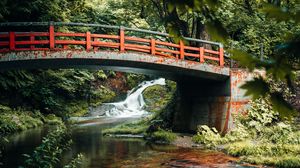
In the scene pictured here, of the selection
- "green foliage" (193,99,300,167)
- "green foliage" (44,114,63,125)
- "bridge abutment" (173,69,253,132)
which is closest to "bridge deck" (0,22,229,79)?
"bridge abutment" (173,69,253,132)

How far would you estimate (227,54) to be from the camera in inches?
612

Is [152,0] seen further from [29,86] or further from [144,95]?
[144,95]

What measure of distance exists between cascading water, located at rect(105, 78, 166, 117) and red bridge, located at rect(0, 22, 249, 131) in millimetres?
13758

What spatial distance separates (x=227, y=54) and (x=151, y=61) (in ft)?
11.5

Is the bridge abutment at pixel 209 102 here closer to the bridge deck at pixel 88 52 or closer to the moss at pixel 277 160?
the bridge deck at pixel 88 52

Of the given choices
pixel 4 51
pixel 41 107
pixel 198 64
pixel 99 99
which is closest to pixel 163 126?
pixel 198 64

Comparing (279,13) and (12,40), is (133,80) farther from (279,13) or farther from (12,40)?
(279,13)

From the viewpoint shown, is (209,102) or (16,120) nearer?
(209,102)

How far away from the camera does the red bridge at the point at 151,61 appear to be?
511 inches

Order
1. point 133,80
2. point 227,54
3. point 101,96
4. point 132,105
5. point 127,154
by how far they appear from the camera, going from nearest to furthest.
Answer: point 127,154
point 227,54
point 132,105
point 101,96
point 133,80

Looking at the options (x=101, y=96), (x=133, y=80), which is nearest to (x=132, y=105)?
(x=101, y=96)

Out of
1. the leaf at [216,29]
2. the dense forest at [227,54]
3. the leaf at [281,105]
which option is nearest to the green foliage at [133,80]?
the dense forest at [227,54]

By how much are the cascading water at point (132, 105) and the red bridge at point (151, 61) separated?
13.8m

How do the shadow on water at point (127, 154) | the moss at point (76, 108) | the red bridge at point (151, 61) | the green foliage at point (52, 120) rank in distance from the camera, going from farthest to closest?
the moss at point (76, 108) → the green foliage at point (52, 120) → the red bridge at point (151, 61) → the shadow on water at point (127, 154)
